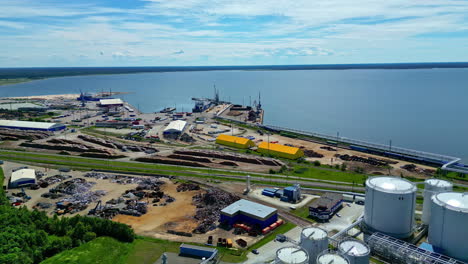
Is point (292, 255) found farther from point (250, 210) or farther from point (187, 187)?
point (187, 187)

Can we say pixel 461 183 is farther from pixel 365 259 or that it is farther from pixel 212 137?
pixel 212 137

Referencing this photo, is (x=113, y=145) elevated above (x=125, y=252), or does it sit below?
above

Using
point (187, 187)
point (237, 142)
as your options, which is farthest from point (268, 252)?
point (237, 142)

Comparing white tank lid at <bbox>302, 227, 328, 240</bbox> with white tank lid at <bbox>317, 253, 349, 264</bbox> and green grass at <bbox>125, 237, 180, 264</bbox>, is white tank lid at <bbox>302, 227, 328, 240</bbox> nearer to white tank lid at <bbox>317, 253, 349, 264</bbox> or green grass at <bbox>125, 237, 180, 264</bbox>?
white tank lid at <bbox>317, 253, 349, 264</bbox>

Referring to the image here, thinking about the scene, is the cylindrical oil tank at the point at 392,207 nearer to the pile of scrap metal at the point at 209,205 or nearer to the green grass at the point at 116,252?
the pile of scrap metal at the point at 209,205

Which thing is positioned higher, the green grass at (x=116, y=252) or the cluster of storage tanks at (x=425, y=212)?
the cluster of storage tanks at (x=425, y=212)

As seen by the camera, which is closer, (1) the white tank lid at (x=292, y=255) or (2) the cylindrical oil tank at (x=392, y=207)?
(1) the white tank lid at (x=292, y=255)

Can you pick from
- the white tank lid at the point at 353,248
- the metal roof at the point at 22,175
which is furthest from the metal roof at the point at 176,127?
the white tank lid at the point at 353,248
